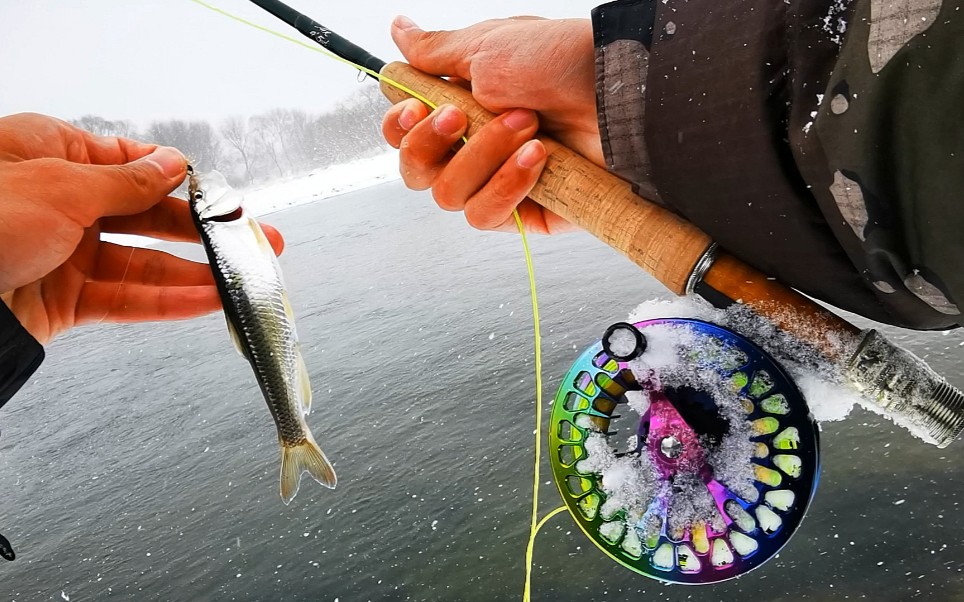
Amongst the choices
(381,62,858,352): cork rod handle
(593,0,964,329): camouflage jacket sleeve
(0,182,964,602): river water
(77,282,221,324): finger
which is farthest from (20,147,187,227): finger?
(0,182,964,602): river water

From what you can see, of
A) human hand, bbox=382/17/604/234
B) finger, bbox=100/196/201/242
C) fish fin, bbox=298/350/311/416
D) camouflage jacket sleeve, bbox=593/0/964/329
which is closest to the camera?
camouflage jacket sleeve, bbox=593/0/964/329

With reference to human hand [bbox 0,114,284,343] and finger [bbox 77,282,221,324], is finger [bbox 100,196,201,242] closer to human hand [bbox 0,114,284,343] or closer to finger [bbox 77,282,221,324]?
human hand [bbox 0,114,284,343]

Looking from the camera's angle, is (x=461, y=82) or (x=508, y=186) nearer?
(x=508, y=186)

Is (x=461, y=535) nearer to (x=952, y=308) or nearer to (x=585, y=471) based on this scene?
(x=585, y=471)

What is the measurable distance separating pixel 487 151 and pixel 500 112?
5.2 inches

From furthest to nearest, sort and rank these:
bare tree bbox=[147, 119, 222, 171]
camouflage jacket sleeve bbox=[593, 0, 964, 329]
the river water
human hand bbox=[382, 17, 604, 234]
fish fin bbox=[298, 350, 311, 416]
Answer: bare tree bbox=[147, 119, 222, 171]
the river water
fish fin bbox=[298, 350, 311, 416]
human hand bbox=[382, 17, 604, 234]
camouflage jacket sleeve bbox=[593, 0, 964, 329]

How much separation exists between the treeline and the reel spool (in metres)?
31.8

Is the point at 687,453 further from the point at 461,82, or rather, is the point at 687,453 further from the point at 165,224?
the point at 165,224

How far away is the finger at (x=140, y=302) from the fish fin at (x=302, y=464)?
0.52 meters

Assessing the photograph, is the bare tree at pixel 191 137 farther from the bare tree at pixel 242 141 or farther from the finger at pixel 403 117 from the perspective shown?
the finger at pixel 403 117

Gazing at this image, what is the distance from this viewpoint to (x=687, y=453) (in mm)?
1159

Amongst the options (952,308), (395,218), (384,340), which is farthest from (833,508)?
(395,218)

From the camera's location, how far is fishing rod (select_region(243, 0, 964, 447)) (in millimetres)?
1033

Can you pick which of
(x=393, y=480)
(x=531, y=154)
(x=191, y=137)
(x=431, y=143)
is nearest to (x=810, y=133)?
(x=531, y=154)
